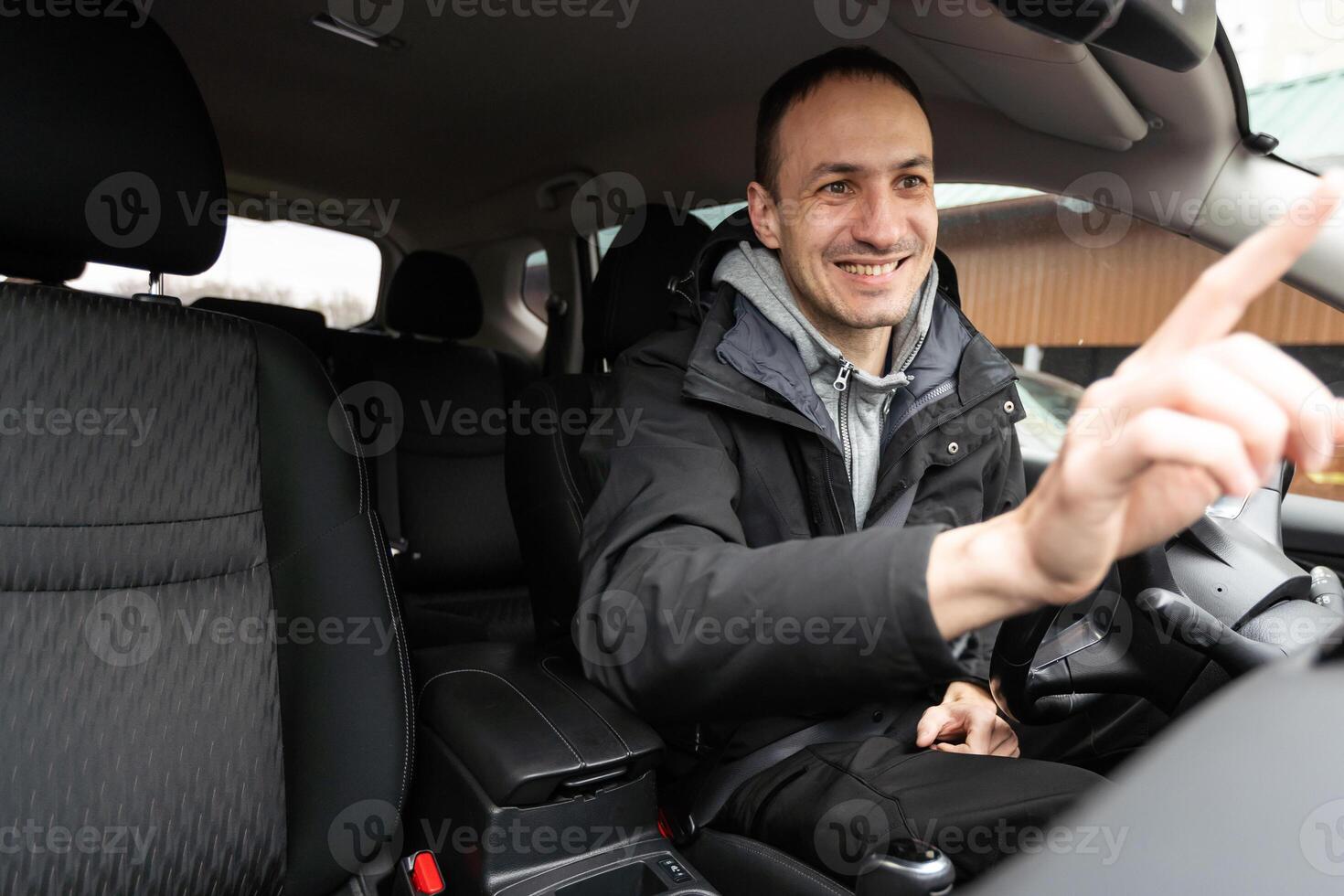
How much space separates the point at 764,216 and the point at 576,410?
0.50 meters

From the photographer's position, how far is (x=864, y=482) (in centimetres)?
135

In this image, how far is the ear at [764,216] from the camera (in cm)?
147

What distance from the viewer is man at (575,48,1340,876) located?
1.82 feet

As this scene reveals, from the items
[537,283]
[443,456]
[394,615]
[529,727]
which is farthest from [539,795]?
[537,283]

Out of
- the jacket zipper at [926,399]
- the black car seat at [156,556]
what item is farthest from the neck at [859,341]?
the black car seat at [156,556]

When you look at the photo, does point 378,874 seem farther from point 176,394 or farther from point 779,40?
point 779,40

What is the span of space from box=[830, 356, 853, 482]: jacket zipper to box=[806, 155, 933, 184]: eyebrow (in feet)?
0.91

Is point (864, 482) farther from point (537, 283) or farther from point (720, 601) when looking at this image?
point (537, 283)

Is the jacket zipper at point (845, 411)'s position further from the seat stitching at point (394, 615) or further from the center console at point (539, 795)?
the seat stitching at point (394, 615)

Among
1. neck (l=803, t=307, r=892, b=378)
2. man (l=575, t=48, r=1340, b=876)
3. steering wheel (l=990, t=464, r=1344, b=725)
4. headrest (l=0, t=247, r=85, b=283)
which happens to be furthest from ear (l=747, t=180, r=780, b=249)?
headrest (l=0, t=247, r=85, b=283)

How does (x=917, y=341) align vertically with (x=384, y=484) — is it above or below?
above

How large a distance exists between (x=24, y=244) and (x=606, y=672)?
0.85 metres

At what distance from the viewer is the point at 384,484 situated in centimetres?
277

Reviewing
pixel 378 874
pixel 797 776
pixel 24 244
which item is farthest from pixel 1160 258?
pixel 24 244
